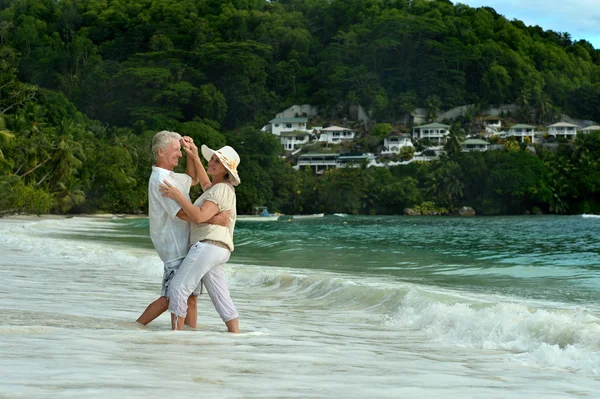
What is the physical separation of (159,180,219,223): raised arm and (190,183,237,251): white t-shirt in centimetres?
9

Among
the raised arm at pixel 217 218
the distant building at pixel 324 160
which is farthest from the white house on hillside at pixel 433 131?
the raised arm at pixel 217 218

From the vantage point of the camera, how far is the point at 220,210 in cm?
582

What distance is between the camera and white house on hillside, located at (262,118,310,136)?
130 meters

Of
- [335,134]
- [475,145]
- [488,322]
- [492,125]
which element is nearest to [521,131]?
[492,125]

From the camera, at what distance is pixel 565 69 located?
142 metres

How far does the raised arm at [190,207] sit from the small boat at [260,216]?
63927 mm

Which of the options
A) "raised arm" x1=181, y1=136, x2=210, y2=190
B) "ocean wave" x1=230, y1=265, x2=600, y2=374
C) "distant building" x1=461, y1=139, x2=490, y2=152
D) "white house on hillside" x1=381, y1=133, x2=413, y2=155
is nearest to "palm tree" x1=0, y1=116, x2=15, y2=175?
"ocean wave" x1=230, y1=265, x2=600, y2=374

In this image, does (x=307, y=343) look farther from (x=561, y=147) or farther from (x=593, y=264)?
(x=561, y=147)

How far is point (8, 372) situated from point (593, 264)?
62.9ft

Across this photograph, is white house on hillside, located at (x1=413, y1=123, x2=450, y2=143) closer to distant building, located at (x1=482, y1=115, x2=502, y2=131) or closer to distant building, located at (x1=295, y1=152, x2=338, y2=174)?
distant building, located at (x1=482, y1=115, x2=502, y2=131)

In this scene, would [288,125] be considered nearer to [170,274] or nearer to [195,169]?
[195,169]

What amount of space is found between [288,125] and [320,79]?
1622 centimetres

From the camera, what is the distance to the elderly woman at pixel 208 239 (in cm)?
575

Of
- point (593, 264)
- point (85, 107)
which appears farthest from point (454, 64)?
point (593, 264)
